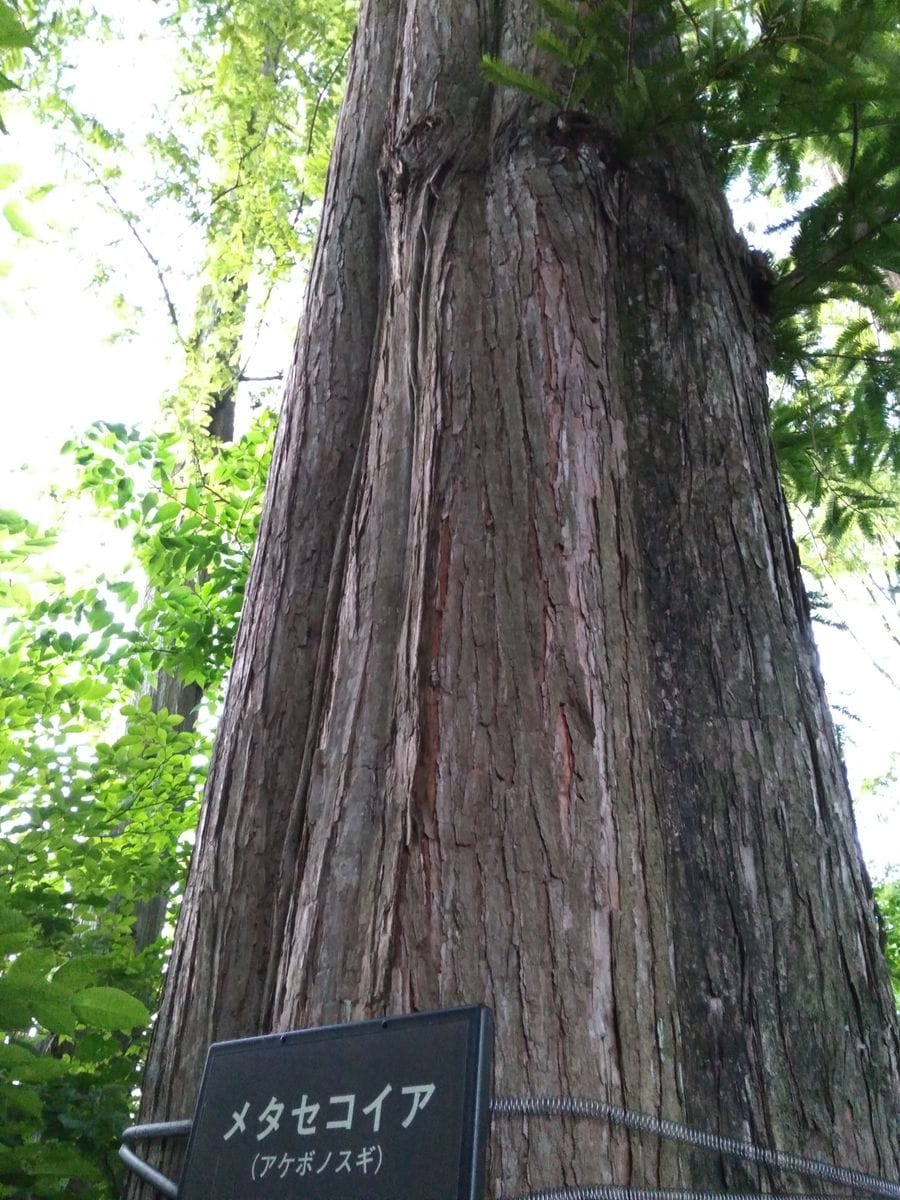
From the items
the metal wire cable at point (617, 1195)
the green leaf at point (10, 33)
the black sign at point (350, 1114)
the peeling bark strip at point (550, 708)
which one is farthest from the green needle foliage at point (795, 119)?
the metal wire cable at point (617, 1195)

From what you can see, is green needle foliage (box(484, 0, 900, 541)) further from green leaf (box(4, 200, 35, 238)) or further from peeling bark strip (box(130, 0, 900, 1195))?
green leaf (box(4, 200, 35, 238))

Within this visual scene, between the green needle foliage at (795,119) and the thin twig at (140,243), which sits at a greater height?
the thin twig at (140,243)

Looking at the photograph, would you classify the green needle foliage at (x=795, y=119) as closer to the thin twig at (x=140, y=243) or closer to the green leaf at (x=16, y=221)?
the green leaf at (x=16, y=221)

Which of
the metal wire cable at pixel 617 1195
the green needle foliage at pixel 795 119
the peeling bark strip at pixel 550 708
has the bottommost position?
A: the metal wire cable at pixel 617 1195

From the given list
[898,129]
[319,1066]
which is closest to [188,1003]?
[319,1066]

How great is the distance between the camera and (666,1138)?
1.24 metres

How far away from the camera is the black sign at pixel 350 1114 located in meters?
1.04

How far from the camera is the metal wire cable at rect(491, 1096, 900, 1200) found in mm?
1119

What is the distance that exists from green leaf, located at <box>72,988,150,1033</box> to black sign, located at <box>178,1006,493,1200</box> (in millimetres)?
438

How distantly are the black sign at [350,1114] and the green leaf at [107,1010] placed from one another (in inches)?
17.3

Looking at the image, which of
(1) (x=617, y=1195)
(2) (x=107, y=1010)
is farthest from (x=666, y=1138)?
(2) (x=107, y=1010)

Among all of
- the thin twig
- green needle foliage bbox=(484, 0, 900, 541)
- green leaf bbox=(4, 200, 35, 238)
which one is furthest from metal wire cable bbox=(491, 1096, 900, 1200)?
Answer: the thin twig

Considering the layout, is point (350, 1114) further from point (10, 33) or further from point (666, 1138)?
point (10, 33)

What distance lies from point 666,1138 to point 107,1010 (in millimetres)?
997
